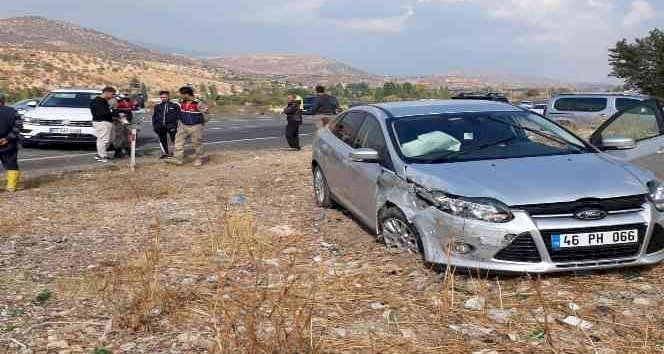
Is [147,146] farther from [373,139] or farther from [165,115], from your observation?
[373,139]

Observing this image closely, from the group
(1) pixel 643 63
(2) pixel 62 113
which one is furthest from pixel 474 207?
(1) pixel 643 63

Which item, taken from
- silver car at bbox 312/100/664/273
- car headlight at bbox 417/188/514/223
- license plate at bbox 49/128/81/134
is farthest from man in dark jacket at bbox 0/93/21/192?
car headlight at bbox 417/188/514/223

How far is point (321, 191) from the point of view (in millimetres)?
8117

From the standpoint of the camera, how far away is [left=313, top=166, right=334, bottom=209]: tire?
7852 millimetres

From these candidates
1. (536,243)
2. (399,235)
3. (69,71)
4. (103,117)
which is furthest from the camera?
(69,71)

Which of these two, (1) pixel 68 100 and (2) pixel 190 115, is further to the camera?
(1) pixel 68 100

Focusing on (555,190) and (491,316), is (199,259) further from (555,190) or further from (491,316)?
(555,190)

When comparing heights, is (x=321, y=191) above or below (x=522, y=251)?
below

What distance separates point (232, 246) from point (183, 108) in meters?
7.25

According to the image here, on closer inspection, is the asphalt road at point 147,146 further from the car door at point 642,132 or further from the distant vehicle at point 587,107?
the car door at point 642,132

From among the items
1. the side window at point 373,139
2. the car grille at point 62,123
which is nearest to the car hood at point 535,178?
the side window at point 373,139

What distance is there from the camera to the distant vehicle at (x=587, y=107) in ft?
63.7

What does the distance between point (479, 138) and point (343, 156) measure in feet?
5.42

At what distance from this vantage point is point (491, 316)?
14.0ft
